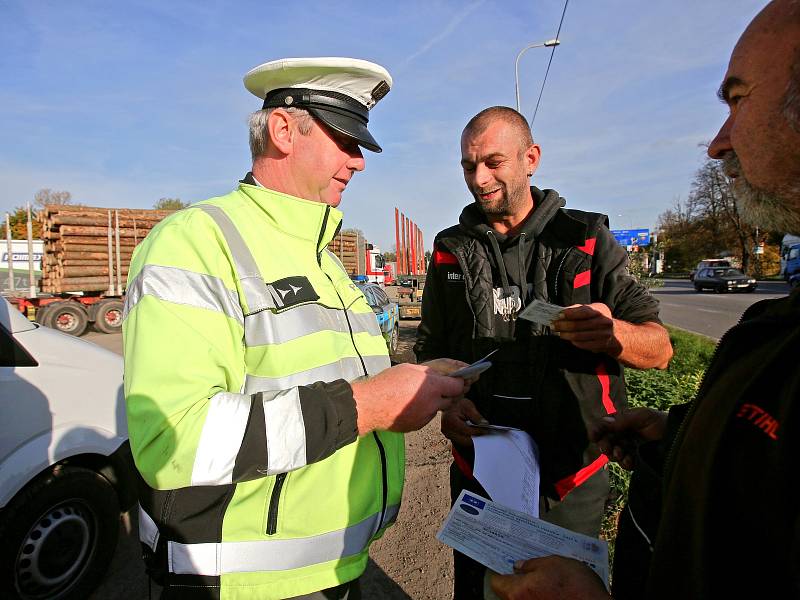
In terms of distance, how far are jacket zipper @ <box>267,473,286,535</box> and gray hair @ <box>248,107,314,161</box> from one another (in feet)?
3.69

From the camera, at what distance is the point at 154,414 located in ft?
3.58

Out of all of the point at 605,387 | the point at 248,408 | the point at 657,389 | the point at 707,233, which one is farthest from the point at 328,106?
the point at 707,233

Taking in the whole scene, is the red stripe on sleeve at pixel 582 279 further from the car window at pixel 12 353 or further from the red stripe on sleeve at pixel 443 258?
the car window at pixel 12 353

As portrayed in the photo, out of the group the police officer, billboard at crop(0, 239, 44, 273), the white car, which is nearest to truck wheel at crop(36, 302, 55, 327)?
billboard at crop(0, 239, 44, 273)

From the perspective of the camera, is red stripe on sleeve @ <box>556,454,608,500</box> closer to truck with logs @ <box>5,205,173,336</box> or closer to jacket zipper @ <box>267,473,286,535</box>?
jacket zipper @ <box>267,473,286,535</box>

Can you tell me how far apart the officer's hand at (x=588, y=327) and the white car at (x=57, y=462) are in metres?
2.84

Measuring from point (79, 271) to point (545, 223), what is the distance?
15283mm

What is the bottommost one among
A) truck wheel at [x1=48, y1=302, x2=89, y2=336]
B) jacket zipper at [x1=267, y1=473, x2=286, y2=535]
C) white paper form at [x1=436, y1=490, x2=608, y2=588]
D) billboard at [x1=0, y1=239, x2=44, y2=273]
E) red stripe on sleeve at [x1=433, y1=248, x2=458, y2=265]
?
truck wheel at [x1=48, y1=302, x2=89, y2=336]

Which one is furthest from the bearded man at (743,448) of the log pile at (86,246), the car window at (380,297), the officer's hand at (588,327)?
the log pile at (86,246)

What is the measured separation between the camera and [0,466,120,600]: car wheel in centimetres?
255

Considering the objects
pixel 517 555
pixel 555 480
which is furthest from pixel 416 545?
pixel 517 555

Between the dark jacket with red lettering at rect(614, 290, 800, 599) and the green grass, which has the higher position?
the dark jacket with red lettering at rect(614, 290, 800, 599)

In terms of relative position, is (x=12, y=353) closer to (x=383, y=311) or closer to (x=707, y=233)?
(x=383, y=311)

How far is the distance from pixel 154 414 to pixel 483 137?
1.99m
